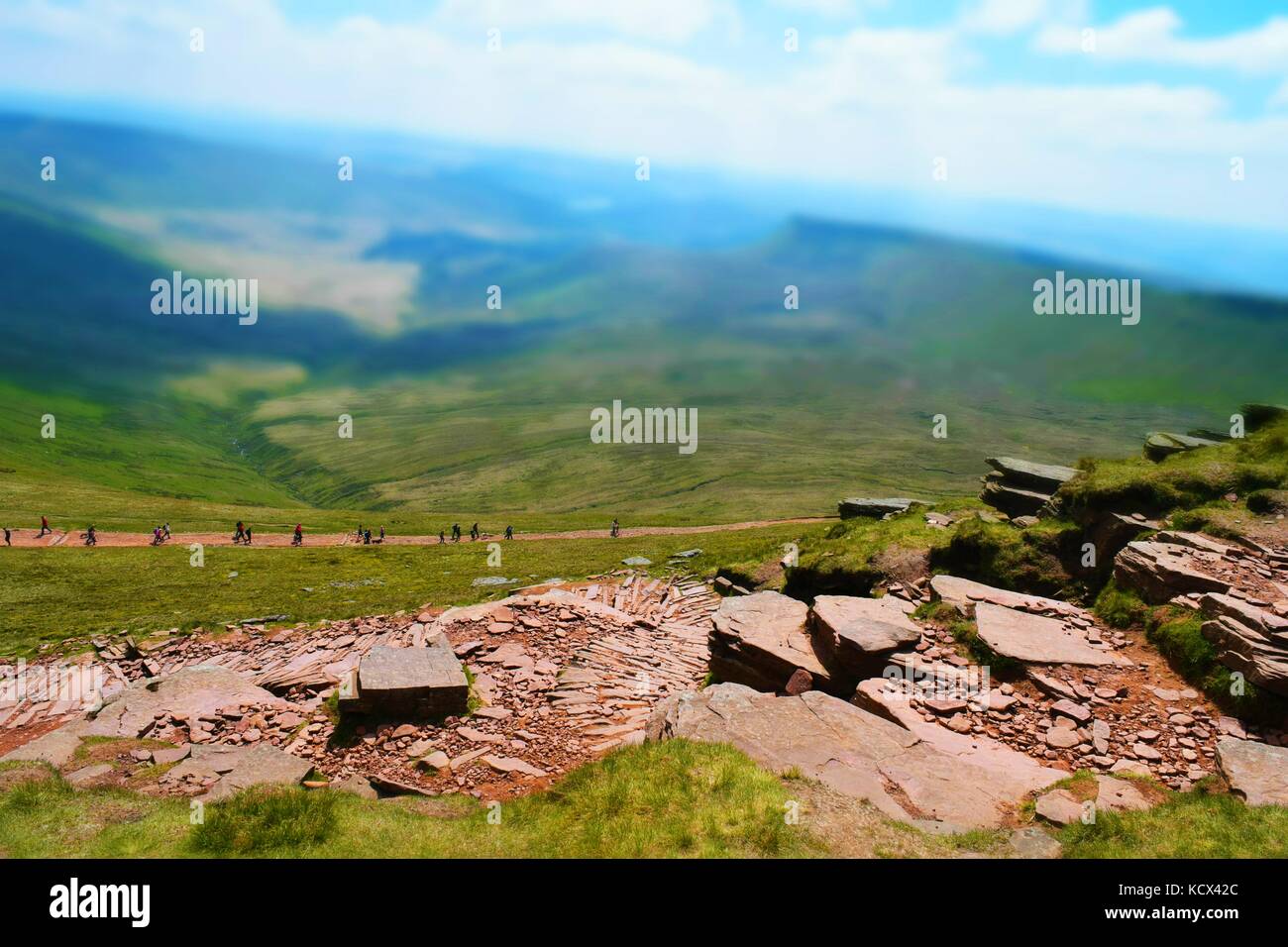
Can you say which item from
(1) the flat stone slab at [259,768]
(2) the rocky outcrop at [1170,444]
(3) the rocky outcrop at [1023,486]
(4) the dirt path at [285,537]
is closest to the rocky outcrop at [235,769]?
(1) the flat stone slab at [259,768]

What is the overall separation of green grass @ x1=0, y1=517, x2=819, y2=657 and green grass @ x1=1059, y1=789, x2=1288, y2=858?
71.0ft

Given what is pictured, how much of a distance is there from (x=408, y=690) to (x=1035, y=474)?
23.8 m

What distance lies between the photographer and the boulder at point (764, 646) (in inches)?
770

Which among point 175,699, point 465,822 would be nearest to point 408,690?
point 465,822

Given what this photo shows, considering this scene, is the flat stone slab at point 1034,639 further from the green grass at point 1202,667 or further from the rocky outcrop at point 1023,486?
the rocky outcrop at point 1023,486

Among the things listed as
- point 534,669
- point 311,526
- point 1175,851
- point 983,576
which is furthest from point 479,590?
point 311,526

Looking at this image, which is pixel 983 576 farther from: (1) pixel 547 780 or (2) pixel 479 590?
(2) pixel 479 590

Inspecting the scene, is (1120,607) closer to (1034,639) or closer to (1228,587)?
(1228,587)

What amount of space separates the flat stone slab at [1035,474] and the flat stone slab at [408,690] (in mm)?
20617

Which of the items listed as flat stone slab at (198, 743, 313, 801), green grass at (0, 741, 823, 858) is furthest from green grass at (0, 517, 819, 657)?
green grass at (0, 741, 823, 858)

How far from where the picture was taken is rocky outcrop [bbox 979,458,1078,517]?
1059 inches

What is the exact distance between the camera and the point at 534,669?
A: 2172 cm

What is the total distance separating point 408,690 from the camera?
18688 millimetres
